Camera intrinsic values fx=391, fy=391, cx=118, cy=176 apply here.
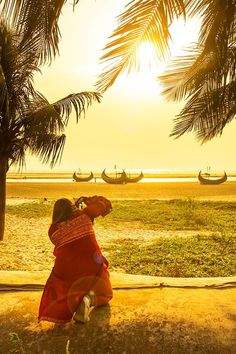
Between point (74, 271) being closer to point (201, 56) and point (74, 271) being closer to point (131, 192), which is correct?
point (201, 56)

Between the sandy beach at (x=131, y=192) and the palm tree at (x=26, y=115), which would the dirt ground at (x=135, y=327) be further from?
the sandy beach at (x=131, y=192)

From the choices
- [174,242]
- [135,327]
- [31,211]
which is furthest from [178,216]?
[135,327]

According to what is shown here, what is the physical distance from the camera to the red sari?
3.79m

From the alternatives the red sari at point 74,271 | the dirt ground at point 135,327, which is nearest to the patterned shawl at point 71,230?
the red sari at point 74,271

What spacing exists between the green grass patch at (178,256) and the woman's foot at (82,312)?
3.29 meters

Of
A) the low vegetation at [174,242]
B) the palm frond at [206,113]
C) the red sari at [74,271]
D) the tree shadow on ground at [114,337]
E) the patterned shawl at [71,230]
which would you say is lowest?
the low vegetation at [174,242]

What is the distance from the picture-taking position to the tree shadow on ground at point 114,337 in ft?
11.1

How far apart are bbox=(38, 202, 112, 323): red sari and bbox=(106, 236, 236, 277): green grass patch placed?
121 inches

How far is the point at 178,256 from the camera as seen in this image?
8031 millimetres

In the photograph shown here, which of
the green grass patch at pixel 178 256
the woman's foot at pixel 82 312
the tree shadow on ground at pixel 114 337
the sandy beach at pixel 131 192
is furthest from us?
the sandy beach at pixel 131 192

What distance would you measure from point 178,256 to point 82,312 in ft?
15.2

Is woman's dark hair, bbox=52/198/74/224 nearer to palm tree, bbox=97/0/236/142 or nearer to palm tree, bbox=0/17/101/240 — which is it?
palm tree, bbox=97/0/236/142

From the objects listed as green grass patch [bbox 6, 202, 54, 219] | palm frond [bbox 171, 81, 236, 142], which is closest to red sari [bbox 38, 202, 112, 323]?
palm frond [bbox 171, 81, 236, 142]

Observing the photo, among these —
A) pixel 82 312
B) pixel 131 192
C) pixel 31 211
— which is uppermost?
pixel 82 312
